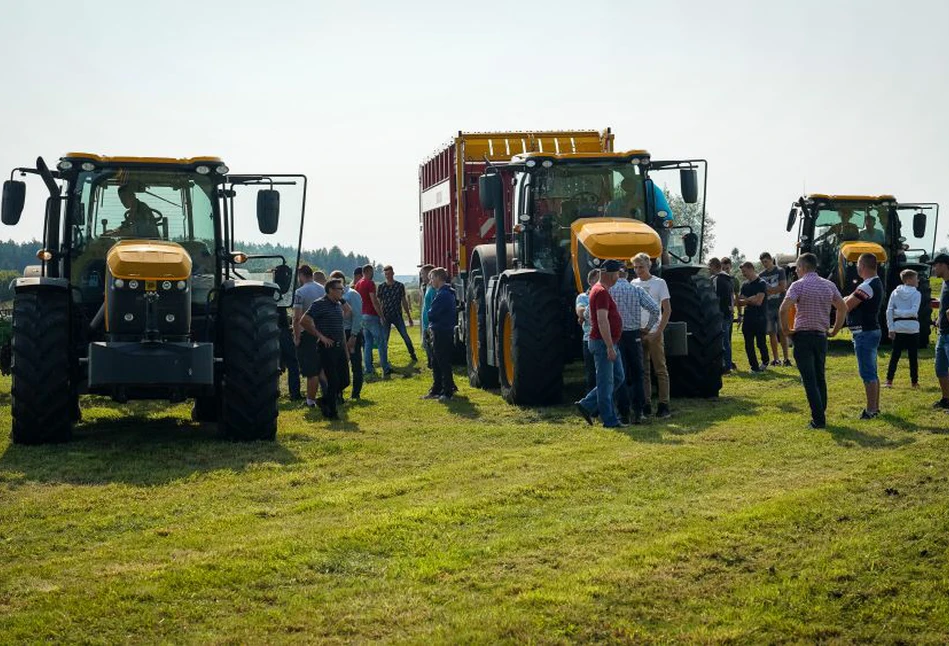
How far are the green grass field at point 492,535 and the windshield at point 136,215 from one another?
5.32 feet

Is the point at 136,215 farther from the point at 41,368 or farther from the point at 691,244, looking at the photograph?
the point at 691,244

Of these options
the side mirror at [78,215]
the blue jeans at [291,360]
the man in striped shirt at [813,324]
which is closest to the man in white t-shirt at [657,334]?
the man in striped shirt at [813,324]

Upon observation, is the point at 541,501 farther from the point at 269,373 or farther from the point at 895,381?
the point at 895,381

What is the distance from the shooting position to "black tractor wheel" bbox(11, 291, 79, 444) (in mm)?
10906

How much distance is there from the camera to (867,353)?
11766mm

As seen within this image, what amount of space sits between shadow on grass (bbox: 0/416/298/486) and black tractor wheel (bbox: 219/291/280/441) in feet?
0.55

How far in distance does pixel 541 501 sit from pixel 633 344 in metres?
4.11

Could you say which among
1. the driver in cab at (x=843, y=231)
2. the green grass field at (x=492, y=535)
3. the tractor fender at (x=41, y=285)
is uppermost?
the driver in cab at (x=843, y=231)

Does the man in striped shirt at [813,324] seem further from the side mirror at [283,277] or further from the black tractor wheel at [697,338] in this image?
the side mirror at [283,277]

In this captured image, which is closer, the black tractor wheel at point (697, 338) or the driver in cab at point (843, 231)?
the black tractor wheel at point (697, 338)

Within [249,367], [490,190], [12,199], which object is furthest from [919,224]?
[12,199]

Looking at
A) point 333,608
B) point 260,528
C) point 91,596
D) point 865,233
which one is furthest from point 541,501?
point 865,233

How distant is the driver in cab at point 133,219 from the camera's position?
39.0 feet

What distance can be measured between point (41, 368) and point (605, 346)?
4847mm
